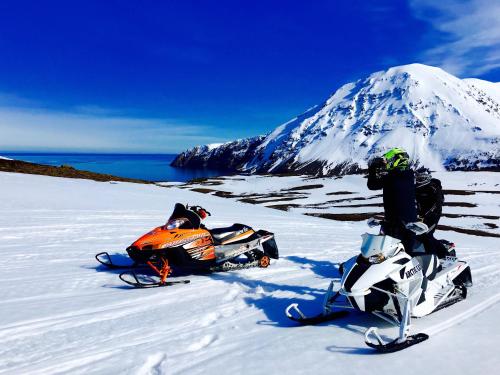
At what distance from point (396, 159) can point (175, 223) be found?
447cm

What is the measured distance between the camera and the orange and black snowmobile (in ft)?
25.6

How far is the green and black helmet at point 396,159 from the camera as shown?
6254mm

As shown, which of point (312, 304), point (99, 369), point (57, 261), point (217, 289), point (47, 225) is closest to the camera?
point (99, 369)

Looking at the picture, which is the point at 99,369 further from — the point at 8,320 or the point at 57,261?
the point at 57,261

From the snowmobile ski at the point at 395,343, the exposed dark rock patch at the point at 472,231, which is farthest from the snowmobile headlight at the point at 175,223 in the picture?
the exposed dark rock patch at the point at 472,231

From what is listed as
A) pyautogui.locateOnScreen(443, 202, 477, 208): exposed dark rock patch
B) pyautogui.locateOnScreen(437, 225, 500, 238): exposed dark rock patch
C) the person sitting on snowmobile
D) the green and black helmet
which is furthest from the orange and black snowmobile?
pyautogui.locateOnScreen(443, 202, 477, 208): exposed dark rock patch

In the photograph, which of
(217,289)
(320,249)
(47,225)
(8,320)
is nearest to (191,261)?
(217,289)

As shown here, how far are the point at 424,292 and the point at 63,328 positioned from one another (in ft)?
17.1

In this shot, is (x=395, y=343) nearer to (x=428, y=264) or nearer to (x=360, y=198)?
(x=428, y=264)

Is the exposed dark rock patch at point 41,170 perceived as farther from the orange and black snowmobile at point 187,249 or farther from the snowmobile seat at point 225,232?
the orange and black snowmobile at point 187,249

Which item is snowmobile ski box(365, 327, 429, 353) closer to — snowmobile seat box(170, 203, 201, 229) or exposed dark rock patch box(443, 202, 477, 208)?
snowmobile seat box(170, 203, 201, 229)

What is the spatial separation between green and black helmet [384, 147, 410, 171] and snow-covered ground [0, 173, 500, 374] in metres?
2.34

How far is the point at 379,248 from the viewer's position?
531cm

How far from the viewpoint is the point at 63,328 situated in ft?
18.3
